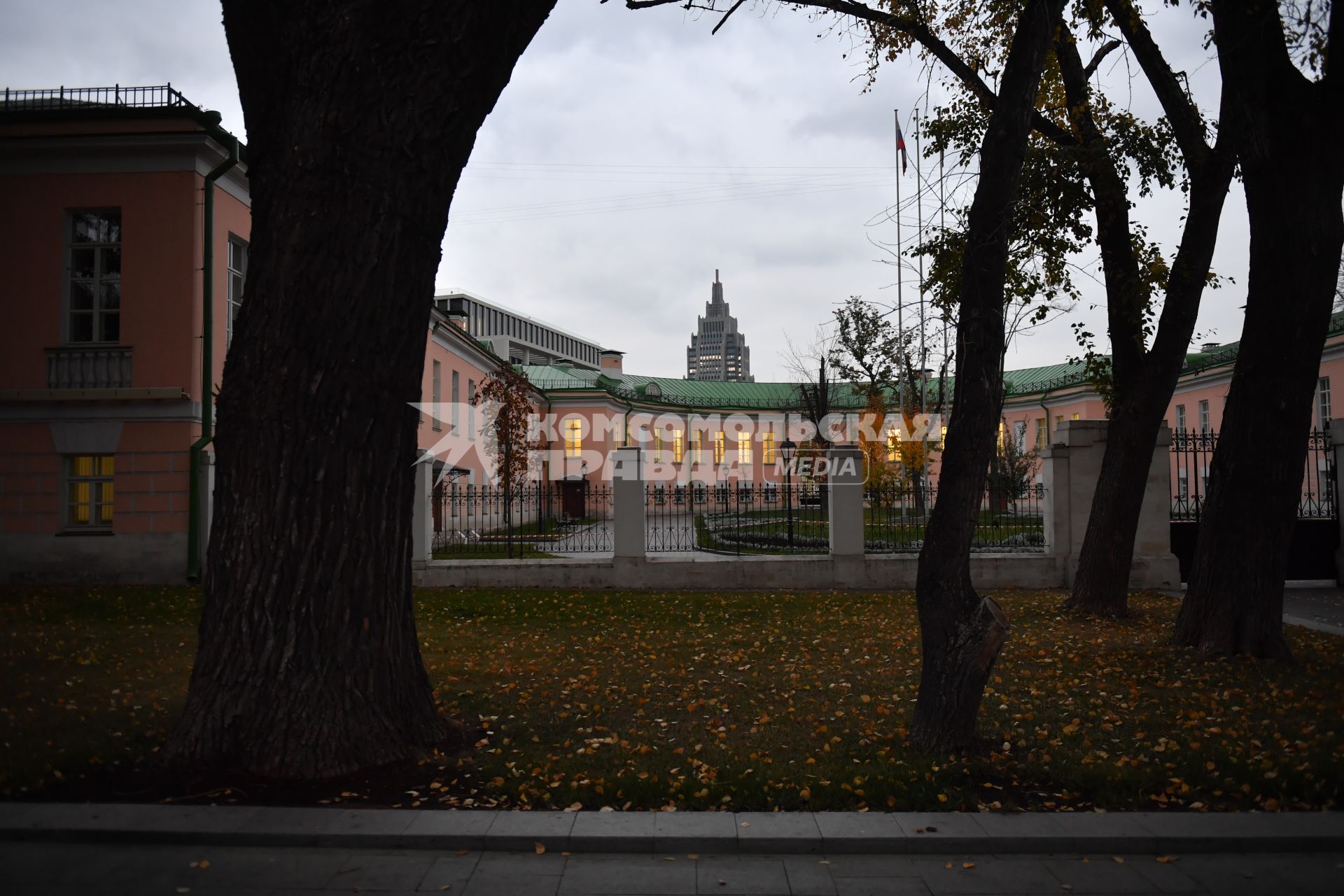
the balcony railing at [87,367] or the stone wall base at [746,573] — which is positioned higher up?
the balcony railing at [87,367]

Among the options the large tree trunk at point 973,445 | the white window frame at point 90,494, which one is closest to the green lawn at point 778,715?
the large tree trunk at point 973,445

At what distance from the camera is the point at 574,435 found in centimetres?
4341

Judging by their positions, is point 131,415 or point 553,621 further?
point 131,415

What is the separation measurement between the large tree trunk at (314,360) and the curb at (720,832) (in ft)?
2.27

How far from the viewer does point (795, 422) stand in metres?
50.0

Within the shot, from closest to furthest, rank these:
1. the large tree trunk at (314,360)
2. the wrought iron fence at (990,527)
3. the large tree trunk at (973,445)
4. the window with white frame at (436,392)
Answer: the large tree trunk at (314,360), the large tree trunk at (973,445), the wrought iron fence at (990,527), the window with white frame at (436,392)

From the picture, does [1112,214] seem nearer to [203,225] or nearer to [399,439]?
[399,439]

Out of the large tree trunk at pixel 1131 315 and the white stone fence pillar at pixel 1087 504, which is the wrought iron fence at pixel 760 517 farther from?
the large tree trunk at pixel 1131 315

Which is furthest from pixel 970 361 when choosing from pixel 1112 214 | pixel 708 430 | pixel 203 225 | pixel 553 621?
pixel 708 430

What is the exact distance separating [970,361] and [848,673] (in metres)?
3.54

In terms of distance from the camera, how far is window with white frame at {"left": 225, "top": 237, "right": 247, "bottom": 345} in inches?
675

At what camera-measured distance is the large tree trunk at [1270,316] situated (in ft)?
25.9

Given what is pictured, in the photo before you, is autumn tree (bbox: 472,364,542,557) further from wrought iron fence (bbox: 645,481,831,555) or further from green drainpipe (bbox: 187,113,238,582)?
green drainpipe (bbox: 187,113,238,582)

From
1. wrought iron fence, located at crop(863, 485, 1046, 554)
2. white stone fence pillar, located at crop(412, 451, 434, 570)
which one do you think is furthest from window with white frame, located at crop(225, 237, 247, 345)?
wrought iron fence, located at crop(863, 485, 1046, 554)
